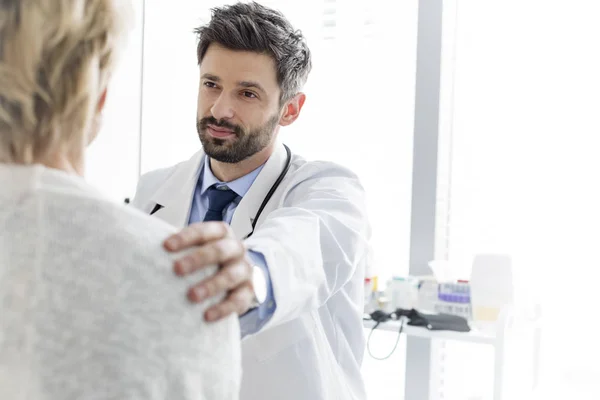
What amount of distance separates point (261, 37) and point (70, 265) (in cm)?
111

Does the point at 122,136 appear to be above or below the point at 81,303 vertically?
above

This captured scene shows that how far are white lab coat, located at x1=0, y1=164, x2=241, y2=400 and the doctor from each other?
71 mm

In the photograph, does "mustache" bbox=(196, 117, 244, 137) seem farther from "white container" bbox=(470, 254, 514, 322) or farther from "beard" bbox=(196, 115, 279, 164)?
"white container" bbox=(470, 254, 514, 322)

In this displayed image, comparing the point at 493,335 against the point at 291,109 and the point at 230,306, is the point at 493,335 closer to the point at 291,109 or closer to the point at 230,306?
Result: the point at 291,109

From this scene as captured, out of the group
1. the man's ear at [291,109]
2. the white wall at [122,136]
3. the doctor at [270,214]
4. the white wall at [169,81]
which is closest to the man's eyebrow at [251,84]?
the doctor at [270,214]

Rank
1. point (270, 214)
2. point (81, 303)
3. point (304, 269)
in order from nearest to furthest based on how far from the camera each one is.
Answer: point (81, 303), point (304, 269), point (270, 214)

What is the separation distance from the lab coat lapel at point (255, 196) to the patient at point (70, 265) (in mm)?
756

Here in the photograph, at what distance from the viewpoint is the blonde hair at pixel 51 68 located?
489 millimetres

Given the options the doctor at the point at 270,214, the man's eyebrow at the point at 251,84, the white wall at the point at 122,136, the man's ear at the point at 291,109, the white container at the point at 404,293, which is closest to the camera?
the doctor at the point at 270,214

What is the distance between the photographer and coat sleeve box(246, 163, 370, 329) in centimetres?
82

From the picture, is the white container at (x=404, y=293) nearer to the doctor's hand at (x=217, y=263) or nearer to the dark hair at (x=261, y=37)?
the dark hair at (x=261, y=37)

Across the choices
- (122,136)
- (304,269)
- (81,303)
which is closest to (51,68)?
(81,303)

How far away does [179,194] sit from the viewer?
56.8 inches

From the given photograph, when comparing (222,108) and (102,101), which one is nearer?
(102,101)
